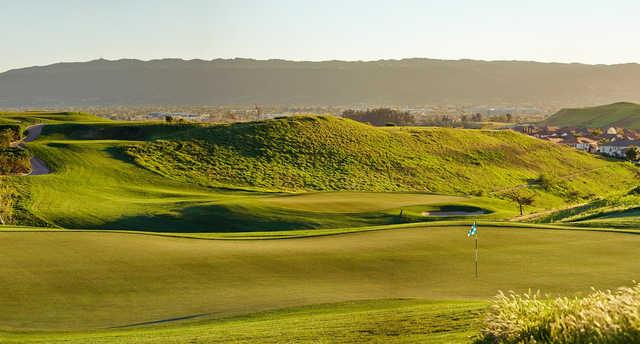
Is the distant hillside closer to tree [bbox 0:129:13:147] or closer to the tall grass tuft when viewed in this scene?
tree [bbox 0:129:13:147]

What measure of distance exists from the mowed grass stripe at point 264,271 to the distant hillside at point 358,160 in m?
47.3

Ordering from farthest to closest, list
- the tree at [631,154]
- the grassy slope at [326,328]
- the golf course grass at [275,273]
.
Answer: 1. the tree at [631,154]
2. the golf course grass at [275,273]
3. the grassy slope at [326,328]

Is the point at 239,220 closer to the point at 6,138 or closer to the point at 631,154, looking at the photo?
the point at 6,138

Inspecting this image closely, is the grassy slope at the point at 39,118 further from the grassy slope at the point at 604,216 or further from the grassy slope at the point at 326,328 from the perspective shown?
the grassy slope at the point at 326,328

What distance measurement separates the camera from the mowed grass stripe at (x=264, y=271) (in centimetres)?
1942

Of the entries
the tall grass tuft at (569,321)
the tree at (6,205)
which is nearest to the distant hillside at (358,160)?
the tree at (6,205)

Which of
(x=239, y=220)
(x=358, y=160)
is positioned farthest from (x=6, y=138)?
(x=358, y=160)

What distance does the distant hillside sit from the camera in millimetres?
80500

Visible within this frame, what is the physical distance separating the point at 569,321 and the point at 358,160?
81843mm

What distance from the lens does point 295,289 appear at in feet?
68.9

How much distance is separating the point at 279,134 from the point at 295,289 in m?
76.5

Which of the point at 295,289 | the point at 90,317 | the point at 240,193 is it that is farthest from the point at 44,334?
the point at 240,193

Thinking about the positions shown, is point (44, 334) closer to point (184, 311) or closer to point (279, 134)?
point (184, 311)

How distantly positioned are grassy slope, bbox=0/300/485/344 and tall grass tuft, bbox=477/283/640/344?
2545mm
